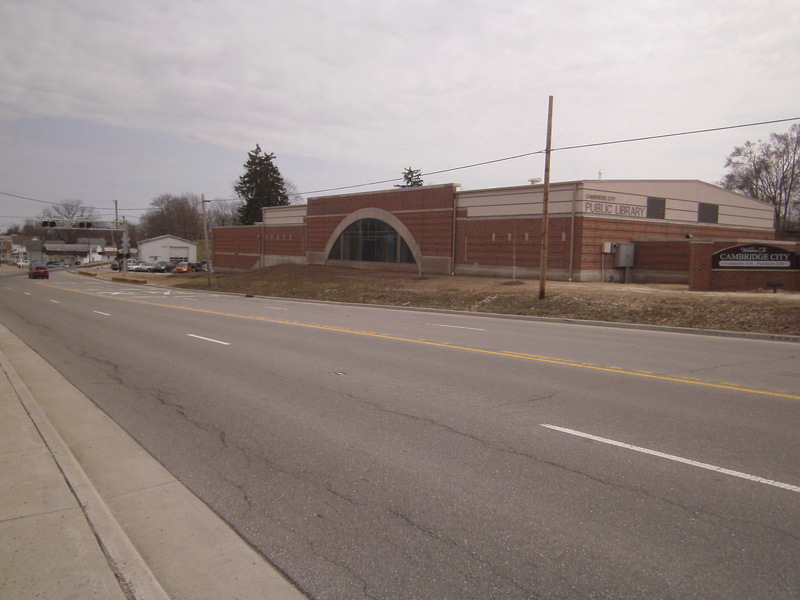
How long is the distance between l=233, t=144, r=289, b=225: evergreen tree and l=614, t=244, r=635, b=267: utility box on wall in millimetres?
64982

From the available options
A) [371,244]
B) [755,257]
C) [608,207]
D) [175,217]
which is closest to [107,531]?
[755,257]

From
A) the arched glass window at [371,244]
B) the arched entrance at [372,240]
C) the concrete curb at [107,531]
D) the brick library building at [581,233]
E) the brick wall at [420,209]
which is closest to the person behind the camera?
the concrete curb at [107,531]

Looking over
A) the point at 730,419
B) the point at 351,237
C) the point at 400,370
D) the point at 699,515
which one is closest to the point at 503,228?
the point at 351,237

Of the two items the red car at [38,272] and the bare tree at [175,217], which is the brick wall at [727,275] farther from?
the bare tree at [175,217]

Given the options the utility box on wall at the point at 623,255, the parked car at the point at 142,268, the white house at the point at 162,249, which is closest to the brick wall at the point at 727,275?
the utility box on wall at the point at 623,255

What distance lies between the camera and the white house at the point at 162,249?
4188 inches

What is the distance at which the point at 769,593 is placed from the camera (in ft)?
11.0

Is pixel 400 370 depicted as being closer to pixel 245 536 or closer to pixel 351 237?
pixel 245 536

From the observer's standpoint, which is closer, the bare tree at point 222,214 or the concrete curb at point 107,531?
the concrete curb at point 107,531

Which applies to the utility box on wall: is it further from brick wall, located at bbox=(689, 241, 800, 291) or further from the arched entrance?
the arched entrance

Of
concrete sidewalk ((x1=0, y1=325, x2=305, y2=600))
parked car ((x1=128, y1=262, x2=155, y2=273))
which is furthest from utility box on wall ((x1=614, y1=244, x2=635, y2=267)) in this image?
parked car ((x1=128, y1=262, x2=155, y2=273))

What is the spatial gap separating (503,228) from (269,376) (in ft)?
88.6

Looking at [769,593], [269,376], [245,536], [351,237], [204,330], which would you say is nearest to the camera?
[769,593]

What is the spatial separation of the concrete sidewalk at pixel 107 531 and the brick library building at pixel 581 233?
1947cm
